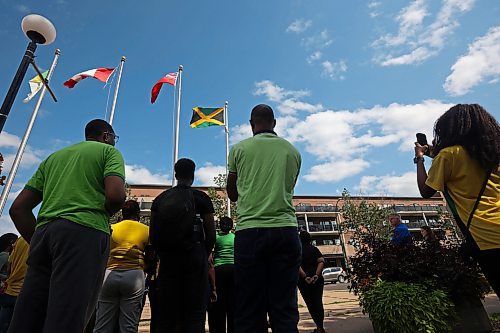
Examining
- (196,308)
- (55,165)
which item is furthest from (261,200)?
(55,165)

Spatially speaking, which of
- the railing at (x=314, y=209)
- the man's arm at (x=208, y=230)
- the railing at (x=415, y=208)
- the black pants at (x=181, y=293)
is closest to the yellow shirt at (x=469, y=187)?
the man's arm at (x=208, y=230)

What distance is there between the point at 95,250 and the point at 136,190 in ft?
145

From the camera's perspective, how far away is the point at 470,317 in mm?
3820

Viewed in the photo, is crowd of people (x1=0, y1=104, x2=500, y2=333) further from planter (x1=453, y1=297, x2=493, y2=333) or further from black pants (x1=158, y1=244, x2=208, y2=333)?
planter (x1=453, y1=297, x2=493, y2=333)

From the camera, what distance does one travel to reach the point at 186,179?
3.09 meters

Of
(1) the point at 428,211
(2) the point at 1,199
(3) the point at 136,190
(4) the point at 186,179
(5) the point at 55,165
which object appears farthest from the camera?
(1) the point at 428,211

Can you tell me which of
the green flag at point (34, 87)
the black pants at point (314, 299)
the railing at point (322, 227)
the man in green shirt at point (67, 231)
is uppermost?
the railing at point (322, 227)

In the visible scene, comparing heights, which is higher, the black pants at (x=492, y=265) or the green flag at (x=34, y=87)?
the green flag at (x=34, y=87)

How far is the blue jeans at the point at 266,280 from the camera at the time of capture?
2.00 metres

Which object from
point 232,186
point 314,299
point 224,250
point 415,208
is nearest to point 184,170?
point 232,186

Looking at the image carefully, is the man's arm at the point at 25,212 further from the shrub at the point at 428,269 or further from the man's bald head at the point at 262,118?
the shrub at the point at 428,269

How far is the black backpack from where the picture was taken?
2646 millimetres

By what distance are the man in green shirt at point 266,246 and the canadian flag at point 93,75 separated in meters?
11.5

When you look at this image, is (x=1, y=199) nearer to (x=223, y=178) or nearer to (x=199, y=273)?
(x=199, y=273)
